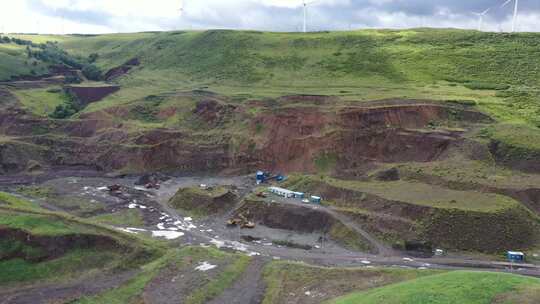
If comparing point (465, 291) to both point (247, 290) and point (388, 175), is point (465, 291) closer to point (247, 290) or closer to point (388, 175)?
point (247, 290)

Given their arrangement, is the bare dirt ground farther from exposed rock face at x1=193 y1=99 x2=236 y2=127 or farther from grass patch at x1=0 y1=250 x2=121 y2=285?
exposed rock face at x1=193 y1=99 x2=236 y2=127

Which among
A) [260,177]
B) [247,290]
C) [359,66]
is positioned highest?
[359,66]

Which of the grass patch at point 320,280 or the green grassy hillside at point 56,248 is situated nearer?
the grass patch at point 320,280

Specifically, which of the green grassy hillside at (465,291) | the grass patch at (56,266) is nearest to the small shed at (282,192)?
the grass patch at (56,266)

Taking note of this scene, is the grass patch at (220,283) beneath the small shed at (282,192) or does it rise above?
beneath

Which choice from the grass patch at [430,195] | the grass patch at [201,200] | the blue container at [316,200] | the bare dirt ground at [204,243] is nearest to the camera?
the bare dirt ground at [204,243]

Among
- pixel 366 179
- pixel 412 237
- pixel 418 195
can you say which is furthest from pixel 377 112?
pixel 412 237

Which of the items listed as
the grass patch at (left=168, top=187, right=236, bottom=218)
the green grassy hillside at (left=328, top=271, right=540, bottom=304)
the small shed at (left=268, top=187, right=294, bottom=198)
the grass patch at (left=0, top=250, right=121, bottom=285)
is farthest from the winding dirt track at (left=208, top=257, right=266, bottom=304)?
the grass patch at (left=168, top=187, right=236, bottom=218)

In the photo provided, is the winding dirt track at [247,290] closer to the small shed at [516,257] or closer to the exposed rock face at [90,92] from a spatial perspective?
the small shed at [516,257]

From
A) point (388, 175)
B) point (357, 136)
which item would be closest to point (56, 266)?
point (388, 175)
